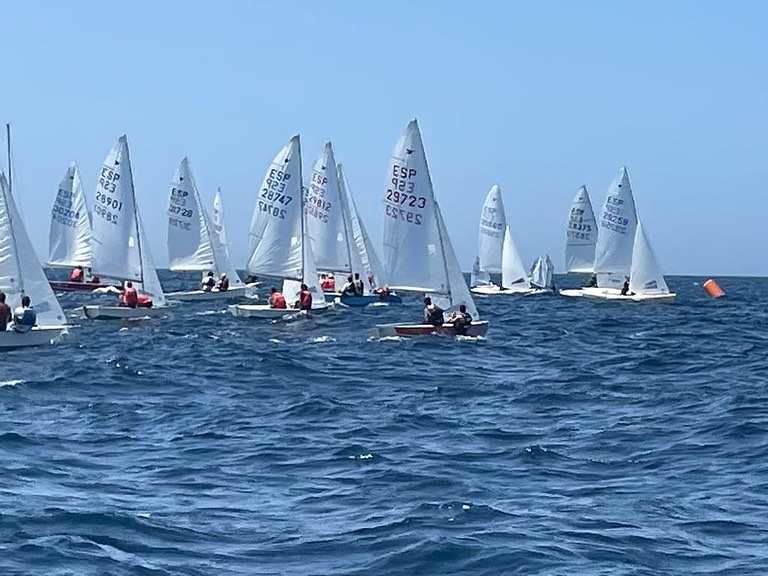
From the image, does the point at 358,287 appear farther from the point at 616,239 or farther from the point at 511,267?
the point at 511,267

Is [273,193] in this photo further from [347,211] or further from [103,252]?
[347,211]

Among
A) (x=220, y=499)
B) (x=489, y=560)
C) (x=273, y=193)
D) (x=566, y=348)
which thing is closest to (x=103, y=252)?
(x=273, y=193)

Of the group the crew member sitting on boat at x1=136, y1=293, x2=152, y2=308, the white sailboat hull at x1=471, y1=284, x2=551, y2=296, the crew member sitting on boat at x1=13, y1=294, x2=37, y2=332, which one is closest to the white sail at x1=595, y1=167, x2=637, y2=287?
the white sailboat hull at x1=471, y1=284, x2=551, y2=296

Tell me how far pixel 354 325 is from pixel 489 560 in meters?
28.9

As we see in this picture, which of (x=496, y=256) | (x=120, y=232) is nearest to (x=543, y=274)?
(x=496, y=256)

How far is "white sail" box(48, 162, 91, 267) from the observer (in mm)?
58781

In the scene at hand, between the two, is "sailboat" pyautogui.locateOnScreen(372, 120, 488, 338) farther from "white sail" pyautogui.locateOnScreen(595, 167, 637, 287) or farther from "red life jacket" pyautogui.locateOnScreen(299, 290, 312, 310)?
"white sail" pyautogui.locateOnScreen(595, 167, 637, 287)

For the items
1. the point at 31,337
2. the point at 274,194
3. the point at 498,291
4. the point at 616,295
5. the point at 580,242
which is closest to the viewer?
the point at 31,337

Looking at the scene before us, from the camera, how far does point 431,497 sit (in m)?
13.2

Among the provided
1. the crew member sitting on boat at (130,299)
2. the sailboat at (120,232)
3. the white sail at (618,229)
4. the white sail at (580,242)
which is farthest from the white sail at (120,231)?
the white sail at (580,242)

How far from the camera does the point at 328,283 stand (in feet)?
177

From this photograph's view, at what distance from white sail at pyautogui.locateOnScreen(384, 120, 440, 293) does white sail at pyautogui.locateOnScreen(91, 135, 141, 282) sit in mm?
11318

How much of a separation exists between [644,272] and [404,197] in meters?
23.2

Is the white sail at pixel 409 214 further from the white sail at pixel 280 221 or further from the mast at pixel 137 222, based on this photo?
the mast at pixel 137 222
